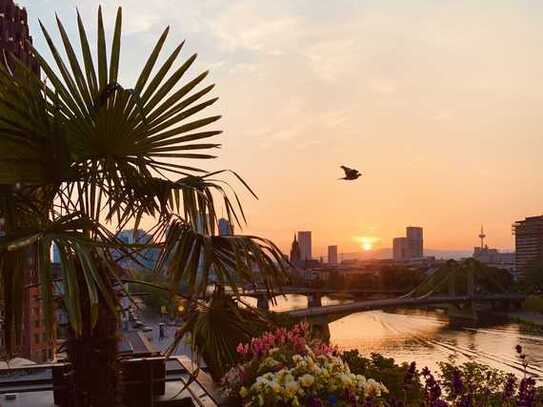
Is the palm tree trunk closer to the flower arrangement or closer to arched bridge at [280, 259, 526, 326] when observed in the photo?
the flower arrangement

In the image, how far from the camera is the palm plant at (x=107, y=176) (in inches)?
135

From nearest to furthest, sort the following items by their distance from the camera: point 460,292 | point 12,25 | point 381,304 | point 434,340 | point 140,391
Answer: point 140,391 → point 12,25 → point 434,340 → point 381,304 → point 460,292

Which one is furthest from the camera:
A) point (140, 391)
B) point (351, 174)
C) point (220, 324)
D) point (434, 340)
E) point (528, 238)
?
point (528, 238)

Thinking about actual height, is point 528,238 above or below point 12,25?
→ below

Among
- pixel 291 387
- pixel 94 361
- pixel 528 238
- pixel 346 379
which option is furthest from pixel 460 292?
pixel 94 361

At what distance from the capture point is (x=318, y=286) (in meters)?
97.6

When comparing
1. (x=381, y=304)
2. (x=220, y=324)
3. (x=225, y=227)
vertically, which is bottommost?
(x=381, y=304)

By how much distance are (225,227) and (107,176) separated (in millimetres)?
849

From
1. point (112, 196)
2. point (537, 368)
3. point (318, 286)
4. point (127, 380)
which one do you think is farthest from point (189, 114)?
point (318, 286)

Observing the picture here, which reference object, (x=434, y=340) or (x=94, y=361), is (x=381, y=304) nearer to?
(x=434, y=340)

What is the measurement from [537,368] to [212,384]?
38.0 meters

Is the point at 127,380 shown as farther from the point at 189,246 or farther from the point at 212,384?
the point at 189,246

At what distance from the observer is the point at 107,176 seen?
399 centimetres

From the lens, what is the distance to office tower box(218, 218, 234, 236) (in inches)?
159
